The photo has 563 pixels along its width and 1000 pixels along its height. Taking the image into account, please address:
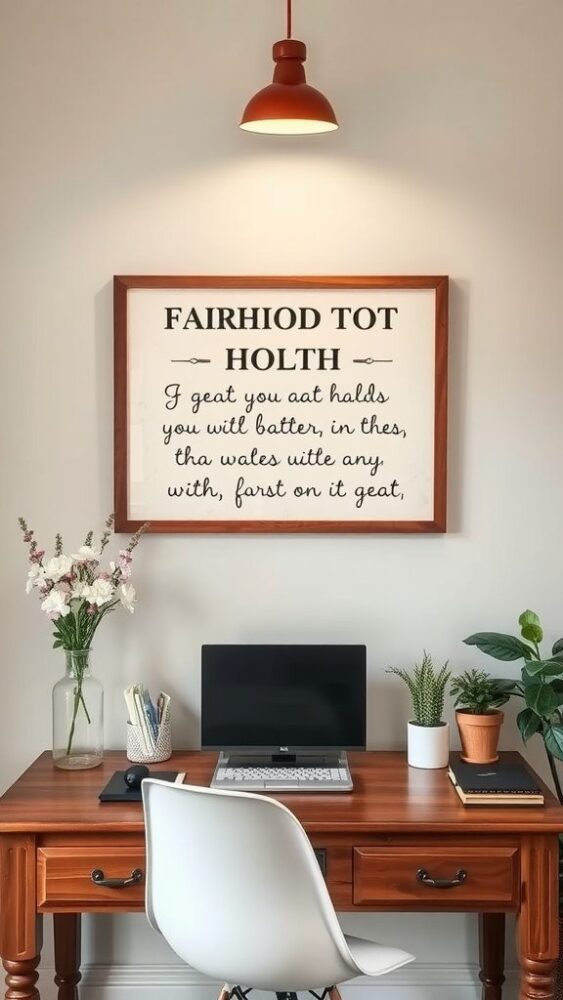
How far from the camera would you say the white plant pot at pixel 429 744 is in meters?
2.78

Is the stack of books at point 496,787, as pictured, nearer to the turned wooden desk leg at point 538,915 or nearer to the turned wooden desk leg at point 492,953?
the turned wooden desk leg at point 538,915

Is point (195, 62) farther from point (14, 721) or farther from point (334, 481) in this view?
point (14, 721)

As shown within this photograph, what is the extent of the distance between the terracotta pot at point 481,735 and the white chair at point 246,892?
2.31 ft

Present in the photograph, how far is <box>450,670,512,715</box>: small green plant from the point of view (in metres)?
2.81

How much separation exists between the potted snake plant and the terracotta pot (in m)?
0.05

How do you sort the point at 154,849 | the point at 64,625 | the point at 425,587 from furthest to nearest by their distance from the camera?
the point at 425,587, the point at 64,625, the point at 154,849

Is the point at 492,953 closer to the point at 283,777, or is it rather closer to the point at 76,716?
the point at 283,777

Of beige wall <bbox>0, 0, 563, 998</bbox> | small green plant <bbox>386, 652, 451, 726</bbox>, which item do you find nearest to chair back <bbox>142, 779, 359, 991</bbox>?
small green plant <bbox>386, 652, 451, 726</bbox>

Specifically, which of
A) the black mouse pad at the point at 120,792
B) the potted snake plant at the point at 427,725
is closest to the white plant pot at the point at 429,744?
the potted snake plant at the point at 427,725

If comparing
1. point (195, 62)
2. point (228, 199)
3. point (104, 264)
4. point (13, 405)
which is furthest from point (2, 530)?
point (195, 62)

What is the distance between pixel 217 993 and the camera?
3.03m

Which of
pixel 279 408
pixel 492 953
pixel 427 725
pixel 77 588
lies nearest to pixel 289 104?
pixel 279 408

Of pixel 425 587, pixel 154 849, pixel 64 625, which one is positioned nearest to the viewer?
pixel 154 849

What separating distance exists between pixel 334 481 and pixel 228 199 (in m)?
0.77
